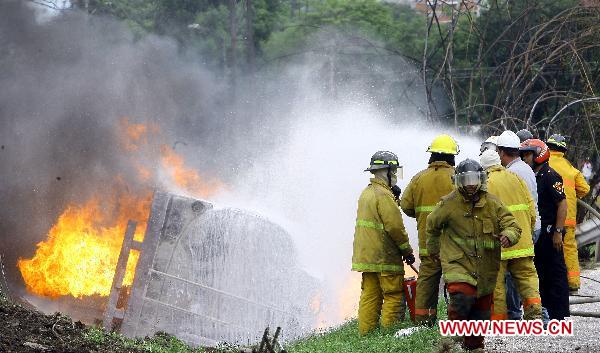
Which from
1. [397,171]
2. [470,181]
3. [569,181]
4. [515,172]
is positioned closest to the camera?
[470,181]

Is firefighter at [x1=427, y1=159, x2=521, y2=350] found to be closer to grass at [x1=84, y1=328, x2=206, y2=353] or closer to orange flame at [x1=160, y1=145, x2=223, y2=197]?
grass at [x1=84, y1=328, x2=206, y2=353]

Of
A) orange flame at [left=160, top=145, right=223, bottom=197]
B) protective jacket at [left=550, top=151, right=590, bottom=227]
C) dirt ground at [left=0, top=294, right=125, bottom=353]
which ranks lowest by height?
dirt ground at [left=0, top=294, right=125, bottom=353]

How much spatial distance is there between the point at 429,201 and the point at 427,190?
4.4 inches

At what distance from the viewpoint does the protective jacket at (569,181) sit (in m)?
12.2

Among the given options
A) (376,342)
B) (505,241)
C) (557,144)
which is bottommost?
(376,342)

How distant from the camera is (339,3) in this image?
46.4 m

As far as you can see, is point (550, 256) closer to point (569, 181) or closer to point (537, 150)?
point (537, 150)

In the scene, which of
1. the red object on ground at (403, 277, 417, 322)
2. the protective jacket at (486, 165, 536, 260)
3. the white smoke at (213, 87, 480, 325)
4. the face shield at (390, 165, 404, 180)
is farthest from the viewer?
the white smoke at (213, 87, 480, 325)

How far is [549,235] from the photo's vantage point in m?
10.4

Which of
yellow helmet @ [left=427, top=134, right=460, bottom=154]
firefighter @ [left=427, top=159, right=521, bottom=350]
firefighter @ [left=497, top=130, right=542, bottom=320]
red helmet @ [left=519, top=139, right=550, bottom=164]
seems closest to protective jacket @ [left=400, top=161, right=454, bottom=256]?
yellow helmet @ [left=427, top=134, right=460, bottom=154]

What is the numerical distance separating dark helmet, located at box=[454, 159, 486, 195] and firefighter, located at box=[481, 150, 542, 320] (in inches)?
39.0

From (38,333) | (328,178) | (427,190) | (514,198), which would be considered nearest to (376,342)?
(427,190)

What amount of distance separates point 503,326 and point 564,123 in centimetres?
1076

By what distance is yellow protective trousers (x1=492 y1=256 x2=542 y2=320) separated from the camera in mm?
9016
